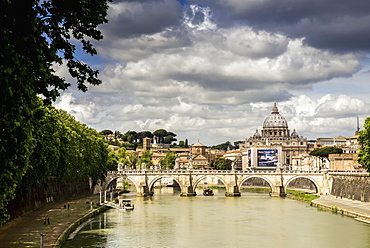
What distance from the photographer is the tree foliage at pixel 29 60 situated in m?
16.0

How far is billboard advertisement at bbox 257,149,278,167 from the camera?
132m

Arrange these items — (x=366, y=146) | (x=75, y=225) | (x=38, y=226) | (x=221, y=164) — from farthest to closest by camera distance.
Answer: (x=221, y=164), (x=366, y=146), (x=75, y=225), (x=38, y=226)

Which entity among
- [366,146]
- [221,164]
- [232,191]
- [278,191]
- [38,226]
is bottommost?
[38,226]

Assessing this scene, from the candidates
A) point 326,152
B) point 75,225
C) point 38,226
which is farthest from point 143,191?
point 326,152

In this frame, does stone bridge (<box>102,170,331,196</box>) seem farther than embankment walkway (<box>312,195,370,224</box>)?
Yes

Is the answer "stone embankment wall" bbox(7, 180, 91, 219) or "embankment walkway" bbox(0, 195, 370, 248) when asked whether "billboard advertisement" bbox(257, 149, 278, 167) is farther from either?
"embankment walkway" bbox(0, 195, 370, 248)

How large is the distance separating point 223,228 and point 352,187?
3055 centimetres

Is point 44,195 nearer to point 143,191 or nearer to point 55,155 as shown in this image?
point 55,155

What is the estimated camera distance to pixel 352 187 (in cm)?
6988

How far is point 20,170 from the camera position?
17938mm

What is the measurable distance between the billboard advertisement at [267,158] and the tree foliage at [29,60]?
115025mm

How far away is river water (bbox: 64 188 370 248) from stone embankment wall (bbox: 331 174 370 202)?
25.1 feet

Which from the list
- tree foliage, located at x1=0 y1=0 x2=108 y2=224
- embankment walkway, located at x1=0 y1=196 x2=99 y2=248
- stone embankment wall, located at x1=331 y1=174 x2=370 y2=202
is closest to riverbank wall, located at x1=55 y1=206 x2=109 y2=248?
embankment walkway, located at x1=0 y1=196 x2=99 y2=248

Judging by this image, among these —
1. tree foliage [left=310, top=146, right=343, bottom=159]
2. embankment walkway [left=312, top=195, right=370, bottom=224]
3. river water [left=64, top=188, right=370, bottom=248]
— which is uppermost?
tree foliage [left=310, top=146, right=343, bottom=159]
